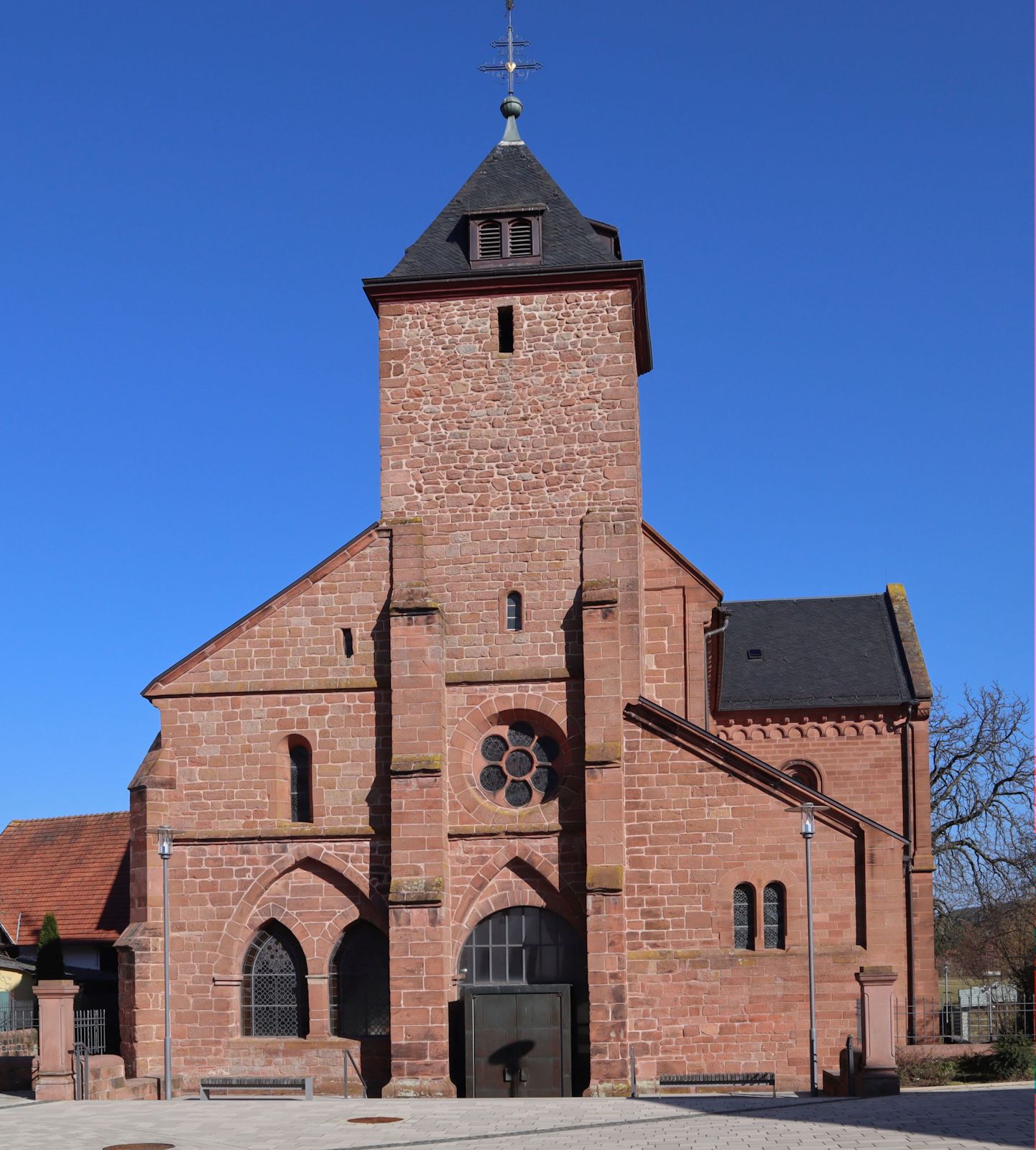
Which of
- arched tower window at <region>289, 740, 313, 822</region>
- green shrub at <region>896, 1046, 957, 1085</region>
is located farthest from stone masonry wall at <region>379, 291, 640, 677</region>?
green shrub at <region>896, 1046, 957, 1085</region>

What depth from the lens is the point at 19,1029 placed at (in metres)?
36.9

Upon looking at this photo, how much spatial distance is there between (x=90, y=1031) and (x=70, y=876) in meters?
15.5

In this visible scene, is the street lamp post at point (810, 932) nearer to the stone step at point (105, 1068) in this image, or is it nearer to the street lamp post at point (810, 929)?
the street lamp post at point (810, 929)

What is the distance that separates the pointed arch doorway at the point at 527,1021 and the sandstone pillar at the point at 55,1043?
5938 millimetres

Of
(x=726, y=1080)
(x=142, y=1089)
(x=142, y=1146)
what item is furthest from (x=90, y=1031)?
(x=726, y=1080)

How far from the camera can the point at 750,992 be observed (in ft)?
81.1

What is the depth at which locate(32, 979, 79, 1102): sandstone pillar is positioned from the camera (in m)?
23.9

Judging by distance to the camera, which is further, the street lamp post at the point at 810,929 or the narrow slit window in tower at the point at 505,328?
the narrow slit window in tower at the point at 505,328

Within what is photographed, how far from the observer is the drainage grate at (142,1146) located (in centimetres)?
1819

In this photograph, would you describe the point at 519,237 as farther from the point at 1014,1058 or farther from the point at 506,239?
the point at 1014,1058

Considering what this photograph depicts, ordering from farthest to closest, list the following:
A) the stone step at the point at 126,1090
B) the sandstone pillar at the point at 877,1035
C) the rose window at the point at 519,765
A: the rose window at the point at 519,765, the stone step at the point at 126,1090, the sandstone pillar at the point at 877,1035

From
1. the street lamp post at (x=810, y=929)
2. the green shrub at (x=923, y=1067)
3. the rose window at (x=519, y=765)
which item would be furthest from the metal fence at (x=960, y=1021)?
the rose window at (x=519, y=765)

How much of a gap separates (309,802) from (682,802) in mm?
6316

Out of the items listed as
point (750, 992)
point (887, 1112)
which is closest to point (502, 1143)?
point (887, 1112)
